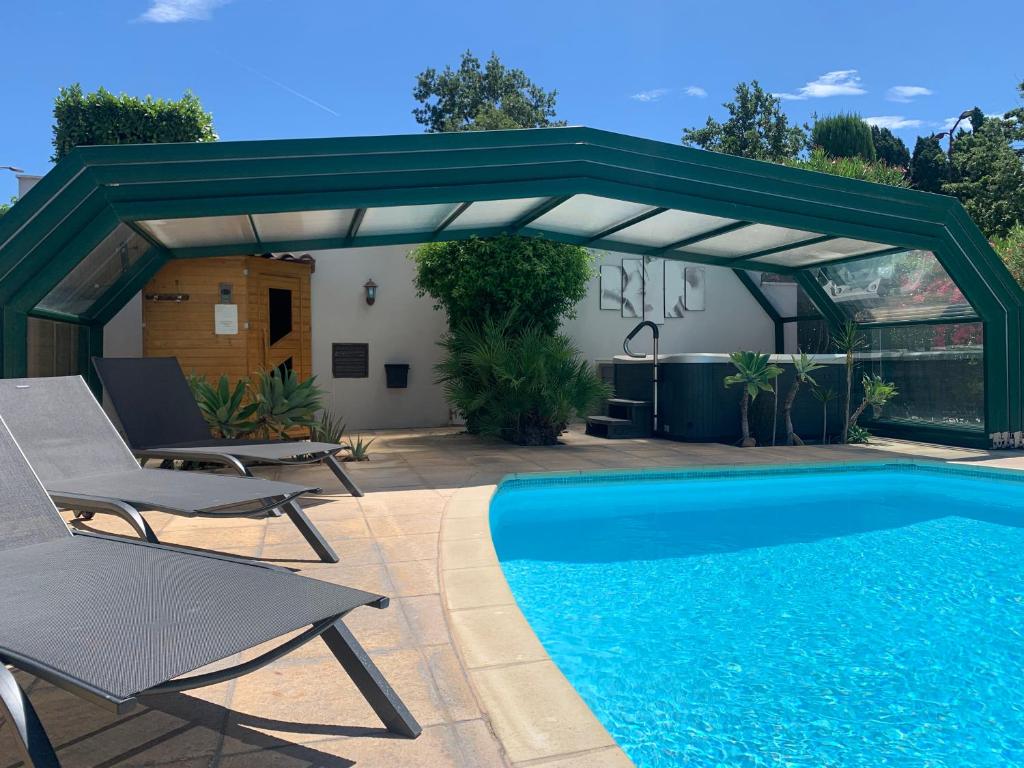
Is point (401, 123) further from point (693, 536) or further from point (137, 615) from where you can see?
point (137, 615)

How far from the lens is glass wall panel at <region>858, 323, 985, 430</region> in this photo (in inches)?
352

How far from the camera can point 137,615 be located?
1.96 metres

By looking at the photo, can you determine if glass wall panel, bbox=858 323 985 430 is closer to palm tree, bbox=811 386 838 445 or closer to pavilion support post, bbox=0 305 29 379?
palm tree, bbox=811 386 838 445

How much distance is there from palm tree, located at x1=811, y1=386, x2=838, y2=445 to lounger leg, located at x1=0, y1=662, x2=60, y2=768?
9.64 m

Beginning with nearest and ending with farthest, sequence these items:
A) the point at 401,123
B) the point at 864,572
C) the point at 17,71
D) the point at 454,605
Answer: the point at 454,605 < the point at 864,572 < the point at 17,71 < the point at 401,123

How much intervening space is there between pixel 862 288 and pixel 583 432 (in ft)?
14.0

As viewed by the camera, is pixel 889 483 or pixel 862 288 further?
pixel 862 288

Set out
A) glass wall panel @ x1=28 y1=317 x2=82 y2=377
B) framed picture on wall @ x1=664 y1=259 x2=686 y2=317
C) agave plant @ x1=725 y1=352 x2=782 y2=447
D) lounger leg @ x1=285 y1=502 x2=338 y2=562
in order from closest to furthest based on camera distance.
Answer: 1. lounger leg @ x1=285 y1=502 x2=338 y2=562
2. glass wall panel @ x1=28 y1=317 x2=82 y2=377
3. agave plant @ x1=725 y1=352 x2=782 y2=447
4. framed picture on wall @ x1=664 y1=259 x2=686 y2=317

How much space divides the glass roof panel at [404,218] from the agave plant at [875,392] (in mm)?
5540

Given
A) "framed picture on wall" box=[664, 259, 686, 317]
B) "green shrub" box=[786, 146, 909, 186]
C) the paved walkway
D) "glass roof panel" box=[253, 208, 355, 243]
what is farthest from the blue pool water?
"green shrub" box=[786, 146, 909, 186]

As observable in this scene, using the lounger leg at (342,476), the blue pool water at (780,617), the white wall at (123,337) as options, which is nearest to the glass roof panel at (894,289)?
the blue pool water at (780,617)

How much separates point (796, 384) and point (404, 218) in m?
5.06

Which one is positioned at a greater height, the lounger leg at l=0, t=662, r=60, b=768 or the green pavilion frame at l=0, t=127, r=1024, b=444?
the green pavilion frame at l=0, t=127, r=1024, b=444

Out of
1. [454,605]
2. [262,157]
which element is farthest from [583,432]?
[454,605]
